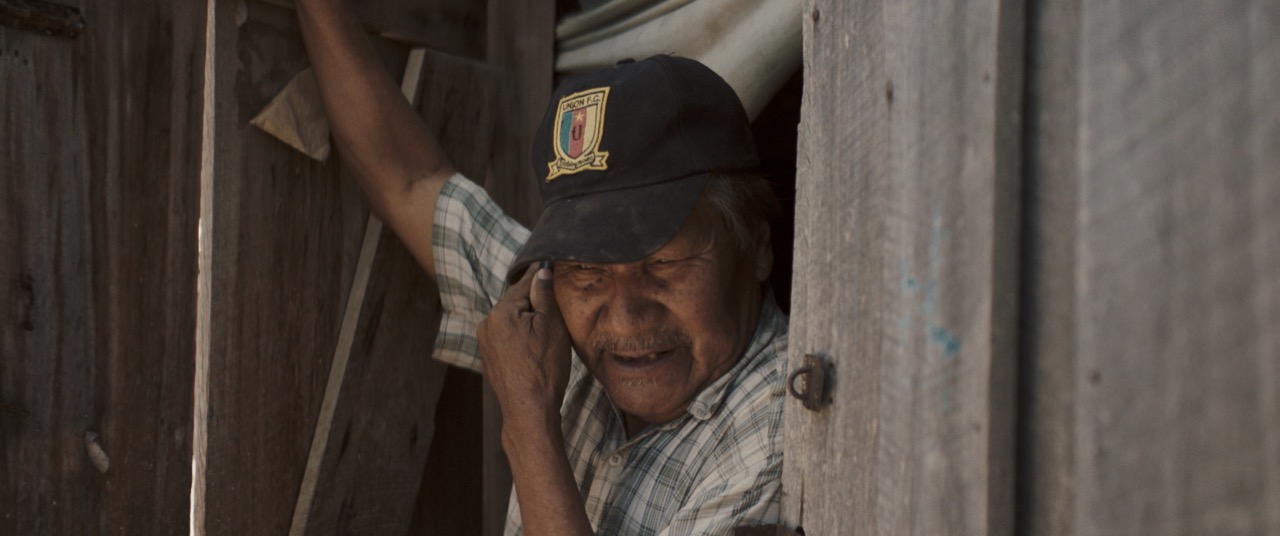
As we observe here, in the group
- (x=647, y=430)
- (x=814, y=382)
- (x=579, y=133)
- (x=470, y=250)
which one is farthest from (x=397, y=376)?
(x=814, y=382)

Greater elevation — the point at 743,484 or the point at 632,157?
the point at 632,157

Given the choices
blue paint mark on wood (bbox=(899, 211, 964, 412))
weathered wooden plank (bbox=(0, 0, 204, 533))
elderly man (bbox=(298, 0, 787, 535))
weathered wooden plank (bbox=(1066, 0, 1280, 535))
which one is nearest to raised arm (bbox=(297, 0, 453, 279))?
elderly man (bbox=(298, 0, 787, 535))

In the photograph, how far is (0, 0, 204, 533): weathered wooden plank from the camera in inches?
73.4

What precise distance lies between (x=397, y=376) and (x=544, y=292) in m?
0.53

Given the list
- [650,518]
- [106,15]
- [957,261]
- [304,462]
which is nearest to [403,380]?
[304,462]

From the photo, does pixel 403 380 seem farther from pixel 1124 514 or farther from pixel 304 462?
pixel 1124 514

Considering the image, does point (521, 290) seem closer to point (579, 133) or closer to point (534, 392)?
point (534, 392)

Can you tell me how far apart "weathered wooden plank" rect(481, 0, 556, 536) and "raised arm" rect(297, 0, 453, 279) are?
28cm

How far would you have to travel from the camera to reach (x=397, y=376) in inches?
105

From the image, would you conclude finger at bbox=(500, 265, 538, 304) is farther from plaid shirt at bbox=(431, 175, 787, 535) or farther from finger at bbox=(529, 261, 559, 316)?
plaid shirt at bbox=(431, 175, 787, 535)

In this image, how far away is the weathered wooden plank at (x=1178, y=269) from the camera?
29.1 inches

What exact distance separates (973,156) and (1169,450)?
315 millimetres

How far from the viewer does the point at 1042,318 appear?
92cm

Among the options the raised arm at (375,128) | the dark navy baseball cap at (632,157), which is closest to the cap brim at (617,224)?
the dark navy baseball cap at (632,157)
